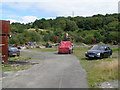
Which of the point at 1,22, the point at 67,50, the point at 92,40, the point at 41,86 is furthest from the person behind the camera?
the point at 92,40

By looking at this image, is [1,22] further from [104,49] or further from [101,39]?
[101,39]

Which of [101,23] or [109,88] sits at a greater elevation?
[101,23]

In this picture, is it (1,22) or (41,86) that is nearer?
(41,86)

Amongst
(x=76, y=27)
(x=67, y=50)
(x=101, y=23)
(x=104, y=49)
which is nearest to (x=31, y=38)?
(x=76, y=27)

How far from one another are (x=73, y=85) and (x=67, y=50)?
1851 centimetres

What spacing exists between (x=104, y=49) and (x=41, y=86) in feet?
38.9

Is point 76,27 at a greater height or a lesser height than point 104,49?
greater

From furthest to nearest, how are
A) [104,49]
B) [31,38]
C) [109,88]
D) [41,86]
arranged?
[31,38] < [104,49] < [41,86] < [109,88]

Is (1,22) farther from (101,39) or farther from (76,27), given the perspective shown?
(76,27)

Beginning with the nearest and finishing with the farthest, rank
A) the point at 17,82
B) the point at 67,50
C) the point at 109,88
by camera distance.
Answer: the point at 109,88 → the point at 17,82 → the point at 67,50

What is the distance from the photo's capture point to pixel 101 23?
12950 cm

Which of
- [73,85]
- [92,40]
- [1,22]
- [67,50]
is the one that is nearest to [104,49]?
[67,50]

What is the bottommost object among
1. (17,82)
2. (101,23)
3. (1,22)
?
(17,82)

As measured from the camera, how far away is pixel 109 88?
6258mm
